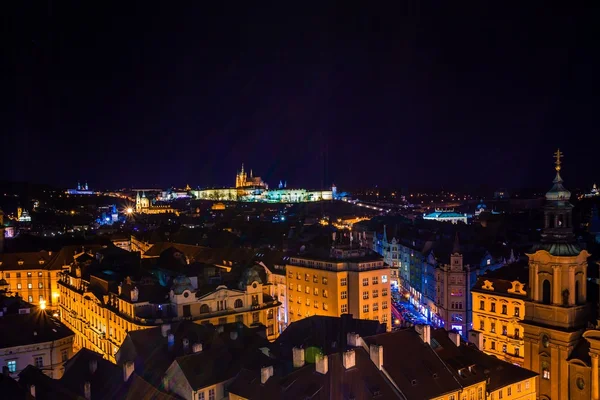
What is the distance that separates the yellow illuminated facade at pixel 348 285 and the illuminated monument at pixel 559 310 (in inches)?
1096

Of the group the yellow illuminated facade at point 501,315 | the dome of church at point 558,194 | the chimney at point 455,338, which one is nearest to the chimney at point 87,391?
the chimney at point 455,338

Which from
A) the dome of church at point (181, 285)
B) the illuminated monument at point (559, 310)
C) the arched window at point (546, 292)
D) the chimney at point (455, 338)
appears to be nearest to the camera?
the illuminated monument at point (559, 310)

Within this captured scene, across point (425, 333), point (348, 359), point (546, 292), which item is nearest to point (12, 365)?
point (348, 359)

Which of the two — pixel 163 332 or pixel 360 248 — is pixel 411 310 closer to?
pixel 360 248

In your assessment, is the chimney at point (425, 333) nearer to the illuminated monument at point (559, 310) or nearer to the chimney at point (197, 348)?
the illuminated monument at point (559, 310)

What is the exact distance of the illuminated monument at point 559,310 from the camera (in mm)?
43625

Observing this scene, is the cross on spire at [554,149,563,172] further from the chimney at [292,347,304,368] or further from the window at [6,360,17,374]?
the window at [6,360,17,374]

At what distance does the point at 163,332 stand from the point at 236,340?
695 centimetres

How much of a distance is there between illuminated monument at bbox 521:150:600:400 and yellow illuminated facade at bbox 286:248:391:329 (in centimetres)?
2784

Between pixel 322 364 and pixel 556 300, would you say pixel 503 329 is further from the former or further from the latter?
pixel 322 364

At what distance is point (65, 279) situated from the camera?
285 ft

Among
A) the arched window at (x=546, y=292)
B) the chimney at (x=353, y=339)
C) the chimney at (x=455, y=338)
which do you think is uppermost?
the arched window at (x=546, y=292)

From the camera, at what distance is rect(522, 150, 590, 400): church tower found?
145ft

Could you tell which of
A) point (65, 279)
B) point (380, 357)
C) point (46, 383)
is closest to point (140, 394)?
point (46, 383)
